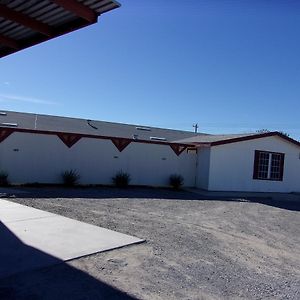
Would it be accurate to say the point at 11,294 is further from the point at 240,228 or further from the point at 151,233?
the point at 240,228

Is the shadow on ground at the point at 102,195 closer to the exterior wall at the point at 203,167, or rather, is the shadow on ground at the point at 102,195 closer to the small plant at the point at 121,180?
the small plant at the point at 121,180

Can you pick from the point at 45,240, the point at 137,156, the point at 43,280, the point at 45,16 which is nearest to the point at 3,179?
the point at 137,156

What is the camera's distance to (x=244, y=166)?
2603 cm

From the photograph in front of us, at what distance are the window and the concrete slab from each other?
59.8ft

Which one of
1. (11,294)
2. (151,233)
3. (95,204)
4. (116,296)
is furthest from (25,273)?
(95,204)

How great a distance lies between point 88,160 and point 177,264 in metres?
16.3

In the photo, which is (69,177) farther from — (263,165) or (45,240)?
(45,240)

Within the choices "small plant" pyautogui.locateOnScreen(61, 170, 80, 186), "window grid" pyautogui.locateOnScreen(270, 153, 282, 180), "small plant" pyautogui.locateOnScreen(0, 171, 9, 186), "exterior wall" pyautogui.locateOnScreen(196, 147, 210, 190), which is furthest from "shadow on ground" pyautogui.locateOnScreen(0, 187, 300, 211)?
"window grid" pyautogui.locateOnScreen(270, 153, 282, 180)

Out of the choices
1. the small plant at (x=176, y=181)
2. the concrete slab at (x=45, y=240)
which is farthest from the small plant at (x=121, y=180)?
the concrete slab at (x=45, y=240)

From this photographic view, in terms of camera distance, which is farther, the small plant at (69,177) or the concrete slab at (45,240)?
the small plant at (69,177)

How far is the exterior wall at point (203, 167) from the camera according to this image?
24.9 meters

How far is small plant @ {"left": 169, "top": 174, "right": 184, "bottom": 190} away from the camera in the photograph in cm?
2486

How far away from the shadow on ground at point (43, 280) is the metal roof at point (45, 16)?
13.4ft

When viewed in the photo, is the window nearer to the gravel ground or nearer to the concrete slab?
the gravel ground
